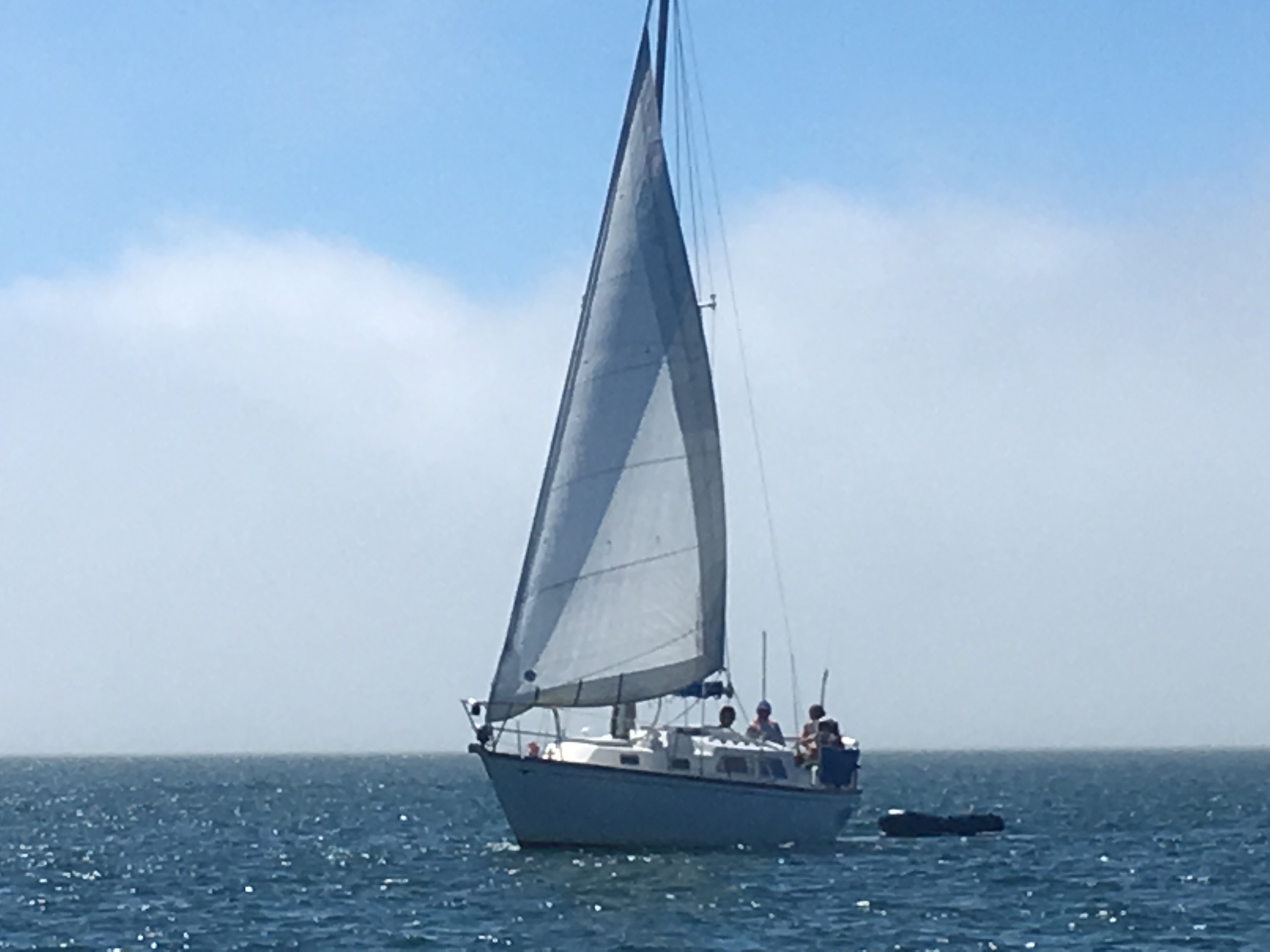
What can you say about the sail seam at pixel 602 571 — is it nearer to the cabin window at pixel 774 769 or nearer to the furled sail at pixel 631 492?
the furled sail at pixel 631 492

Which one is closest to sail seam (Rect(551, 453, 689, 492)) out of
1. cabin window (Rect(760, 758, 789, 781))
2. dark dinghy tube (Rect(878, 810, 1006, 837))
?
cabin window (Rect(760, 758, 789, 781))

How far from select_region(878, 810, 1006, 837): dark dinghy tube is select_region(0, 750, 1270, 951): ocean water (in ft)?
2.78

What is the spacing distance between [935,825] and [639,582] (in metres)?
17.3

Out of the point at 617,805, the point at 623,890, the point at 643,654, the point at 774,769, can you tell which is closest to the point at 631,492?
the point at 643,654

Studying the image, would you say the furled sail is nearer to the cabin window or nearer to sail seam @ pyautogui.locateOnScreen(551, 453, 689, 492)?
sail seam @ pyautogui.locateOnScreen(551, 453, 689, 492)

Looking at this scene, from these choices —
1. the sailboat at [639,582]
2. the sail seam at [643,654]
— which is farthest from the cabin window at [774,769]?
the sail seam at [643,654]

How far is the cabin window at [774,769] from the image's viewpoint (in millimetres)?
46938

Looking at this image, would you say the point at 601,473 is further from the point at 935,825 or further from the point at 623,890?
the point at 935,825

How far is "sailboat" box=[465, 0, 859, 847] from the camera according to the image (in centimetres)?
4481

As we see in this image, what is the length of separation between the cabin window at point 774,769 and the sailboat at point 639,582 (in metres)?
0.04

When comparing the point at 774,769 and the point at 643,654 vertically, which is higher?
the point at 643,654

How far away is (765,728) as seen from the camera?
4891cm

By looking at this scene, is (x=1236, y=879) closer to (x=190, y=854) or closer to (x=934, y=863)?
(x=934, y=863)

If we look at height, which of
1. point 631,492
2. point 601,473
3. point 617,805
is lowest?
point 617,805
